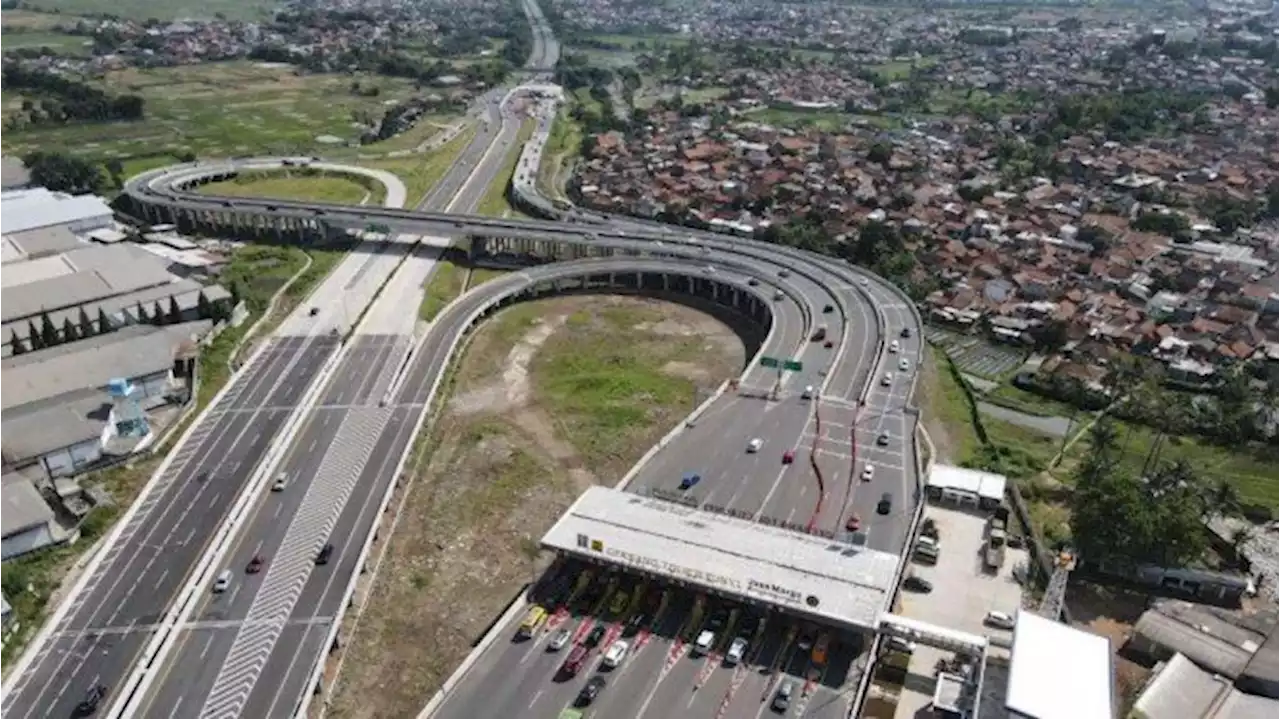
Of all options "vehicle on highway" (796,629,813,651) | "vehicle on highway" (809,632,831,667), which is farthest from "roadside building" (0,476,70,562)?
"vehicle on highway" (809,632,831,667)

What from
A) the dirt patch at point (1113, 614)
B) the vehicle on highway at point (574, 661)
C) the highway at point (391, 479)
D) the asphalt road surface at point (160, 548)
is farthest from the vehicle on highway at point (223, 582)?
the dirt patch at point (1113, 614)

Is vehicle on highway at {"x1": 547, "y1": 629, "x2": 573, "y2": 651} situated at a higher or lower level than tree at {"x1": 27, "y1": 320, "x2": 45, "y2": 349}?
higher

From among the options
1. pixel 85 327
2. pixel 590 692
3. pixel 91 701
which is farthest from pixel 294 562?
pixel 85 327

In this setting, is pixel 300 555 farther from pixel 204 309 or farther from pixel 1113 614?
pixel 1113 614

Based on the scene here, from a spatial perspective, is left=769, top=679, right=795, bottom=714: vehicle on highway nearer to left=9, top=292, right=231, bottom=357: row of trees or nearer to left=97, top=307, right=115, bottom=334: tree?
left=9, top=292, right=231, bottom=357: row of trees

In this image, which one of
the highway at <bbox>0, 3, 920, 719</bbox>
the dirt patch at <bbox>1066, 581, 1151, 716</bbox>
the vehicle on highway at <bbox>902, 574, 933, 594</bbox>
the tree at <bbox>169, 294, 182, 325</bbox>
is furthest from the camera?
the tree at <bbox>169, 294, 182, 325</bbox>

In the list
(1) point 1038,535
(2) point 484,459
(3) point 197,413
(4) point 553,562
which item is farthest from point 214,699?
(1) point 1038,535

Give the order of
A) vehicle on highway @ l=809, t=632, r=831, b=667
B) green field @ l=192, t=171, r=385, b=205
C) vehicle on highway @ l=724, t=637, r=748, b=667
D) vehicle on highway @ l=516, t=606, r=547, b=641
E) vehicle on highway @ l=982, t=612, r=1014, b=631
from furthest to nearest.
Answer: green field @ l=192, t=171, r=385, b=205 → vehicle on highway @ l=982, t=612, r=1014, b=631 → vehicle on highway @ l=516, t=606, r=547, b=641 → vehicle on highway @ l=724, t=637, r=748, b=667 → vehicle on highway @ l=809, t=632, r=831, b=667
